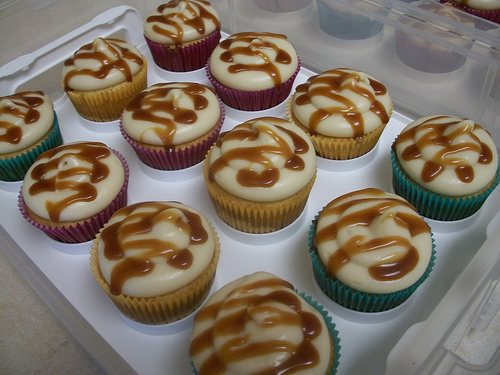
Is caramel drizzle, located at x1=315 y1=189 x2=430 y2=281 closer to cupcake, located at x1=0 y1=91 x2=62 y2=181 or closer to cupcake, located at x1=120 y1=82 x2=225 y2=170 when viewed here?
cupcake, located at x1=120 y1=82 x2=225 y2=170

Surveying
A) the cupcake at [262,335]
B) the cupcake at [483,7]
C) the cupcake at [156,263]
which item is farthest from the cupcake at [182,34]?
the cupcake at [483,7]

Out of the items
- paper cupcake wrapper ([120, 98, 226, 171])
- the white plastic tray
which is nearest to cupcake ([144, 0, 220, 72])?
the white plastic tray

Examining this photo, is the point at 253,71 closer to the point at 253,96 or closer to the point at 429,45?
the point at 253,96

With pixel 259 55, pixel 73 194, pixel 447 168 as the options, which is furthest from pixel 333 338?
pixel 259 55

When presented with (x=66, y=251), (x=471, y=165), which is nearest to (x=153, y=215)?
(x=66, y=251)

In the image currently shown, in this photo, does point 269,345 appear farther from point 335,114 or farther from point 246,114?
point 246,114

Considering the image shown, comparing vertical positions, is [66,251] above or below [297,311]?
below
